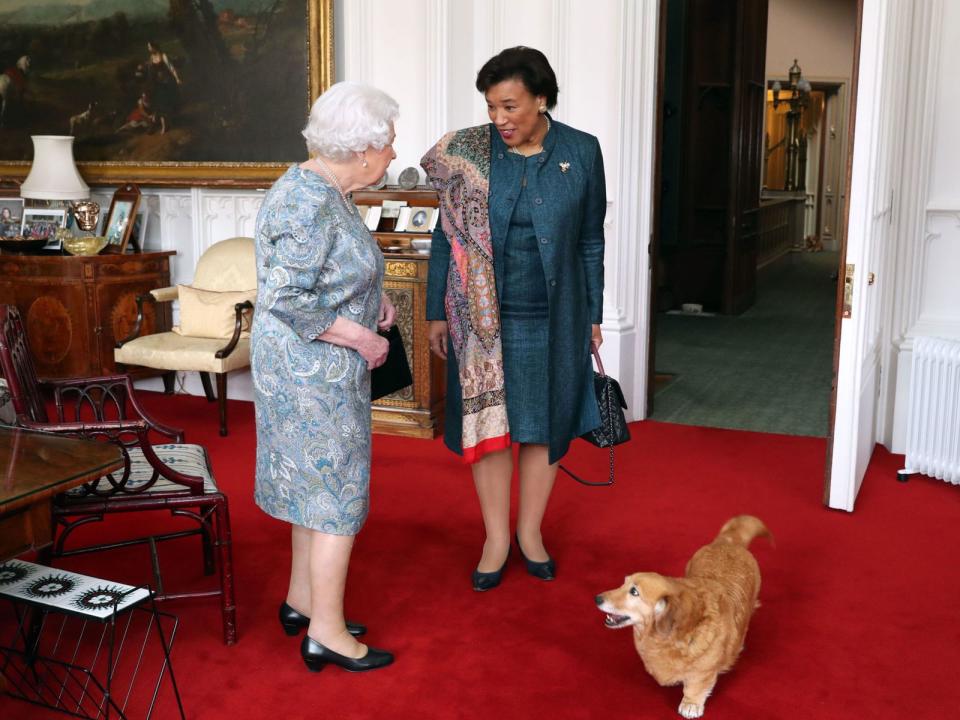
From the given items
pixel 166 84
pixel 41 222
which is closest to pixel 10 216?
pixel 41 222

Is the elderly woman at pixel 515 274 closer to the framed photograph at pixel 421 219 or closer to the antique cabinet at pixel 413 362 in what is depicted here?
the antique cabinet at pixel 413 362

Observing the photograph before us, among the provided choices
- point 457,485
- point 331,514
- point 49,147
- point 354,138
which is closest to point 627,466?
point 457,485

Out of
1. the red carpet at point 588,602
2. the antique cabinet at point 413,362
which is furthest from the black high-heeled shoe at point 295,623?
the antique cabinet at point 413,362

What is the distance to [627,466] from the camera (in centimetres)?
514

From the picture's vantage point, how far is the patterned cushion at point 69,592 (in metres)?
2.43

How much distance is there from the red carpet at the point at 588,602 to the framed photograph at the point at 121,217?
2178 millimetres

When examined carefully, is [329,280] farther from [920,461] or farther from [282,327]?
[920,461]

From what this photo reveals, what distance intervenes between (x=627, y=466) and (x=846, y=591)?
5.40 ft

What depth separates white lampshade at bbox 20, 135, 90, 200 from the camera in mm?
6617

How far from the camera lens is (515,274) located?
11.0ft

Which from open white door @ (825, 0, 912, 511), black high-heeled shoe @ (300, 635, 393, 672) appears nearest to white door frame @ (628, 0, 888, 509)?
open white door @ (825, 0, 912, 511)

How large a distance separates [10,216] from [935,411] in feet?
20.4

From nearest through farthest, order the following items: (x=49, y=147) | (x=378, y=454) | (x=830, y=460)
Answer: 1. (x=830, y=460)
2. (x=378, y=454)
3. (x=49, y=147)

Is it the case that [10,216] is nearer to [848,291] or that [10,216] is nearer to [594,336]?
[594,336]
